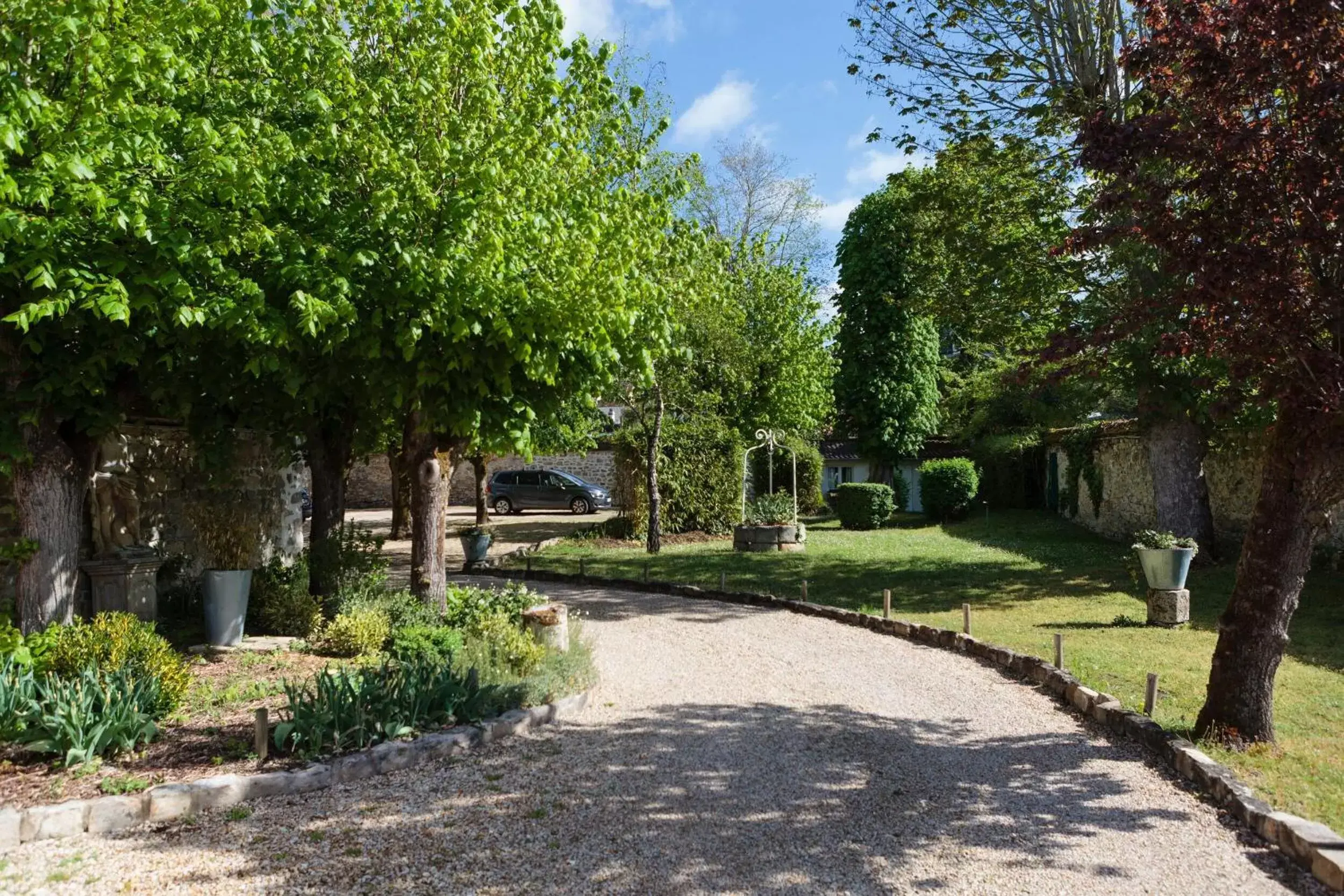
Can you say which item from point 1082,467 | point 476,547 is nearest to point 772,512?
point 476,547

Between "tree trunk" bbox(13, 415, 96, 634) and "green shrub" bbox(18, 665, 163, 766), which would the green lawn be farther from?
"tree trunk" bbox(13, 415, 96, 634)

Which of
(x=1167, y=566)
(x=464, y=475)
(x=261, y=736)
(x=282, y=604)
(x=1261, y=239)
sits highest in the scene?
(x=1261, y=239)

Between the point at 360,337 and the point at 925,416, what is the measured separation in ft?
83.3

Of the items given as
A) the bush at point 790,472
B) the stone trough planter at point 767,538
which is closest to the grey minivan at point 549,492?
the bush at point 790,472

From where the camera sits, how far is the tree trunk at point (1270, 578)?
17.3 ft

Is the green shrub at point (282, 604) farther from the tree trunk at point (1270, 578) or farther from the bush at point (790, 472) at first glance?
the bush at point (790, 472)

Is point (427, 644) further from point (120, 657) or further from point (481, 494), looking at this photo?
point (481, 494)

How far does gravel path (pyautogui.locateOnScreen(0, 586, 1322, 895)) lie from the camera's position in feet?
12.8

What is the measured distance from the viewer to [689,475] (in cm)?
2012

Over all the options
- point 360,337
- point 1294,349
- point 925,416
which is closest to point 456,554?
point 360,337

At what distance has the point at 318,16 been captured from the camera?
7391 mm

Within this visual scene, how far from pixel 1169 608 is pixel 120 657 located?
32.4ft

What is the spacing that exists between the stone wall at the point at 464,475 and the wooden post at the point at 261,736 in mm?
26782

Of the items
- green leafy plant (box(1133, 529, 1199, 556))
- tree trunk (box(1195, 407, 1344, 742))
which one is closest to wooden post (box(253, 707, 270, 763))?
tree trunk (box(1195, 407, 1344, 742))
